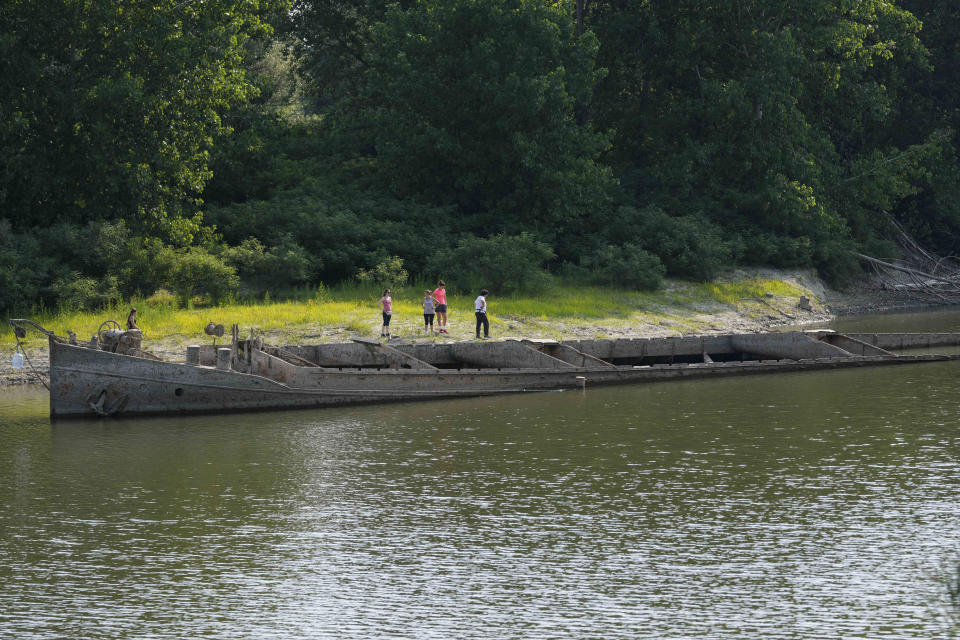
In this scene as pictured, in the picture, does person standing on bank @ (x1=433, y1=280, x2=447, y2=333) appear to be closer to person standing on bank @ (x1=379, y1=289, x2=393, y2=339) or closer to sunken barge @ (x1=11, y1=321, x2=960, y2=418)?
person standing on bank @ (x1=379, y1=289, x2=393, y2=339)

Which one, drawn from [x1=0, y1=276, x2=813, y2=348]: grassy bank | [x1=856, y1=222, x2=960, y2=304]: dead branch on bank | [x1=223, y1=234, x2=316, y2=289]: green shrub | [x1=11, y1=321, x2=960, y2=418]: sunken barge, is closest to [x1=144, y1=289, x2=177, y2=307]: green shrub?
[x1=0, y1=276, x2=813, y2=348]: grassy bank

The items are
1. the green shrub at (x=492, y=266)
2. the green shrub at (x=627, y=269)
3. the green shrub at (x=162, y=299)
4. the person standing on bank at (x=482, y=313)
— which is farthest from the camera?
the green shrub at (x=627, y=269)

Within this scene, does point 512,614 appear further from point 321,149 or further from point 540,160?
point 321,149

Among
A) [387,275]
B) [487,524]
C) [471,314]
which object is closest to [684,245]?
[387,275]

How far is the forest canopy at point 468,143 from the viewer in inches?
1431

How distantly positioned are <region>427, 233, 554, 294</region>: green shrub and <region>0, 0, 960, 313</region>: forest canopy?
0.36ft

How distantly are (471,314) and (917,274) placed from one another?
3018 cm

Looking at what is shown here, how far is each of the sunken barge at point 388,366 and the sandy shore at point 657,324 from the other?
1.80m

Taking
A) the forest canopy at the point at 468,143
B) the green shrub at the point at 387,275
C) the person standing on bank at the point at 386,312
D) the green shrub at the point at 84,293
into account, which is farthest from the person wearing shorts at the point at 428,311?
the green shrub at the point at 84,293

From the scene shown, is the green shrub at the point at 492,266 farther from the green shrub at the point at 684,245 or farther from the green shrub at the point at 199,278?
the green shrub at the point at 199,278

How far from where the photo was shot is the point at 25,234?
116ft

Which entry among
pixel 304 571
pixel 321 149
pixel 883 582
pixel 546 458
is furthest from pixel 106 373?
pixel 321 149

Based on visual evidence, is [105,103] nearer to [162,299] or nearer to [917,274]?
[162,299]

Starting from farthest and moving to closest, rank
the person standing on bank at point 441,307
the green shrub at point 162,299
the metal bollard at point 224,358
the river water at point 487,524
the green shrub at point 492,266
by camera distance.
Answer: the green shrub at point 492,266 < the green shrub at point 162,299 < the person standing on bank at point 441,307 < the metal bollard at point 224,358 < the river water at point 487,524
